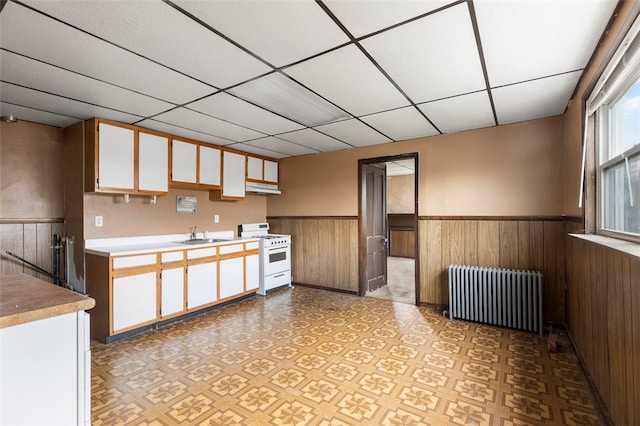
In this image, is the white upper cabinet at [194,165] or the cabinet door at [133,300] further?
the white upper cabinet at [194,165]

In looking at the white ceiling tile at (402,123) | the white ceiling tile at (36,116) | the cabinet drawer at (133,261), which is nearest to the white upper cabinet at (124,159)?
the white ceiling tile at (36,116)

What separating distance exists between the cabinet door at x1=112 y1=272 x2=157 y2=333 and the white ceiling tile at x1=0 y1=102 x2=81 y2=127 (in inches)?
74.4

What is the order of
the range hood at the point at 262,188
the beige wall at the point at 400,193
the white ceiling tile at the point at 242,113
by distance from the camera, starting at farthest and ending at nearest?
1. the beige wall at the point at 400,193
2. the range hood at the point at 262,188
3. the white ceiling tile at the point at 242,113

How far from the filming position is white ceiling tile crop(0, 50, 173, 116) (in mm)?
2104

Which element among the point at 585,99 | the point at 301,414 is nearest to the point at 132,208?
the point at 301,414

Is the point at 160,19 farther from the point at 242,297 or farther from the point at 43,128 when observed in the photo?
the point at 242,297

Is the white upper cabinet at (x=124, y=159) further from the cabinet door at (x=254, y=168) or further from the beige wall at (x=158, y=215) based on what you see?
the cabinet door at (x=254, y=168)

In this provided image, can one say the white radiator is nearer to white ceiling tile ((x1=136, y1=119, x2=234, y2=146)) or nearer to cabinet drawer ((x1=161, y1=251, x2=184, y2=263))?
cabinet drawer ((x1=161, y1=251, x2=184, y2=263))

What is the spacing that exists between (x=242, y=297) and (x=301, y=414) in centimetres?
275

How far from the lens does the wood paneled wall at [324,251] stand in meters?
4.77

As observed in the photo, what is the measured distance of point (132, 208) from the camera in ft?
12.4

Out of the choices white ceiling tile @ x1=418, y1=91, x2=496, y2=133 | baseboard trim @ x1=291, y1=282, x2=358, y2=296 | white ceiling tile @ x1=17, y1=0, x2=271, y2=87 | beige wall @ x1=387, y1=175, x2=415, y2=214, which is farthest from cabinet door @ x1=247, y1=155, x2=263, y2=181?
beige wall @ x1=387, y1=175, x2=415, y2=214

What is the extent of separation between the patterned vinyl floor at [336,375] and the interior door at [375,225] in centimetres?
143

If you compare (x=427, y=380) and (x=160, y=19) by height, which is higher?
(x=160, y=19)
